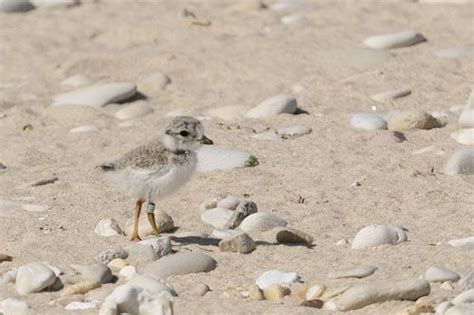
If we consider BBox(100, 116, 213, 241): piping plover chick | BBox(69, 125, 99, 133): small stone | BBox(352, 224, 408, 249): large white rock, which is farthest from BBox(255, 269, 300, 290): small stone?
BBox(69, 125, 99, 133): small stone

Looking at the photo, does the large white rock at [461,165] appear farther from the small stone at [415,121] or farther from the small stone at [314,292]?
the small stone at [314,292]

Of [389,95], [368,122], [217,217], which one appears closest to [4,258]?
[217,217]

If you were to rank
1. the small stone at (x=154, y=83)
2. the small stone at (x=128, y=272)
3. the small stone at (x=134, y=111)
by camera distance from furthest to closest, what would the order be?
1. the small stone at (x=154, y=83)
2. the small stone at (x=134, y=111)
3. the small stone at (x=128, y=272)

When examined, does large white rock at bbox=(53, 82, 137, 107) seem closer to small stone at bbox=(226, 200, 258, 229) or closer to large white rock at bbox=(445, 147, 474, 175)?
small stone at bbox=(226, 200, 258, 229)

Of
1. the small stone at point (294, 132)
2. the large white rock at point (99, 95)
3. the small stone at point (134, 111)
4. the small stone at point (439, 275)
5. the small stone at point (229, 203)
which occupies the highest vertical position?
the small stone at point (439, 275)

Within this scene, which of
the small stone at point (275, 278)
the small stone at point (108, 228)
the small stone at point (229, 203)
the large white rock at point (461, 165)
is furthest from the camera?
the large white rock at point (461, 165)

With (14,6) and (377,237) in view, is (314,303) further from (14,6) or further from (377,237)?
(14,6)

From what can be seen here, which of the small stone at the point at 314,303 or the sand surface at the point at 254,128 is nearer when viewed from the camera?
the small stone at the point at 314,303

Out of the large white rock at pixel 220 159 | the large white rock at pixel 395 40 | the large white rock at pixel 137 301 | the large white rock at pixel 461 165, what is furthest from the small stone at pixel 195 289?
the large white rock at pixel 395 40
